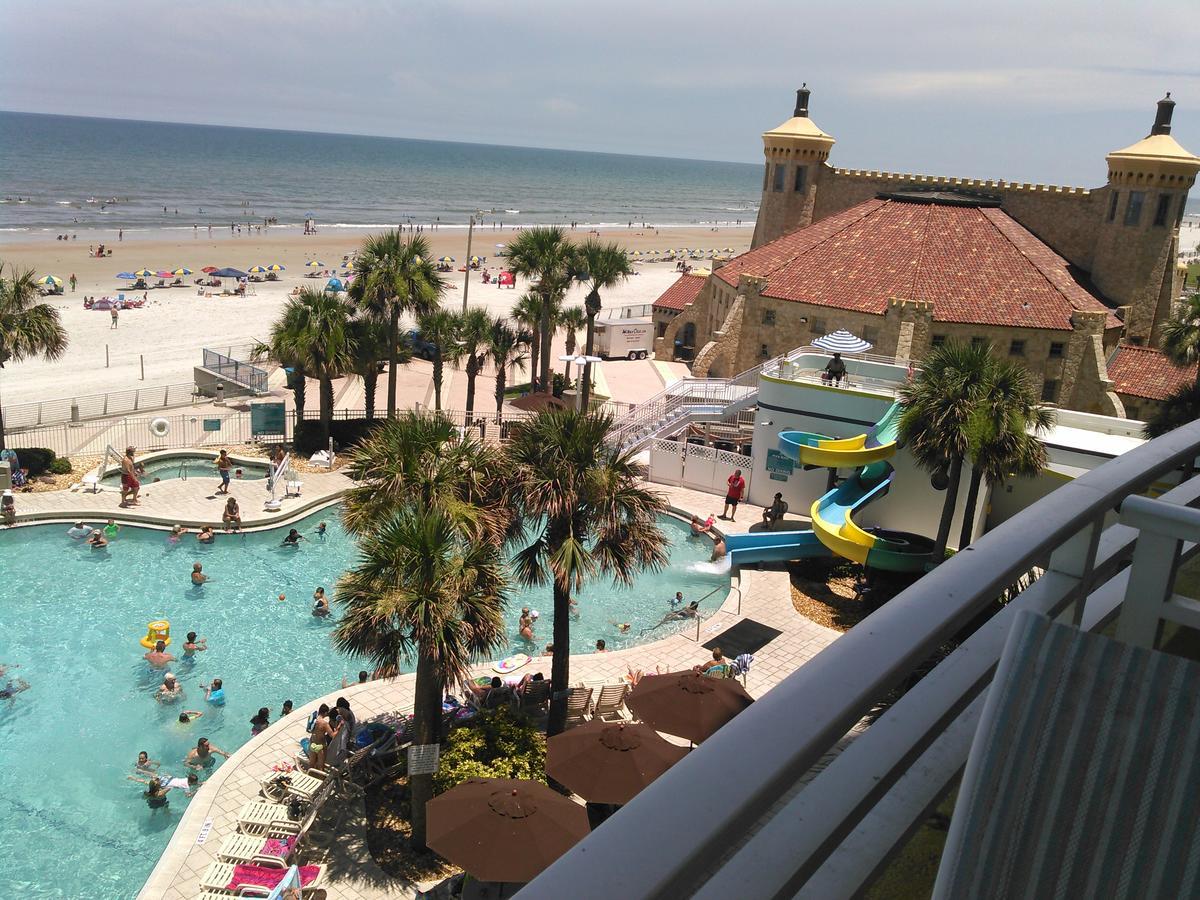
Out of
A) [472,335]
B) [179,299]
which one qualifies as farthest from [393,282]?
[179,299]

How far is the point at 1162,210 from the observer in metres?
36.2

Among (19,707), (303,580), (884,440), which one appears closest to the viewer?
(19,707)

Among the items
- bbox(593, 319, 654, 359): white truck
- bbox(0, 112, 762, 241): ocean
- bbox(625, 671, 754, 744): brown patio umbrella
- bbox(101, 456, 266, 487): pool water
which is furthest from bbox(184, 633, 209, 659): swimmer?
bbox(0, 112, 762, 241): ocean

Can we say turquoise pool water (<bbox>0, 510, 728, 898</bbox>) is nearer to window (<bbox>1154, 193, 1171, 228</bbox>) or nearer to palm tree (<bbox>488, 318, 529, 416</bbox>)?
palm tree (<bbox>488, 318, 529, 416</bbox>)

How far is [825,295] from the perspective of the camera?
35688 mm

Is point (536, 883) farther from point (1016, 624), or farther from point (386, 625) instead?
point (386, 625)

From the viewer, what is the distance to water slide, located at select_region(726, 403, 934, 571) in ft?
75.6

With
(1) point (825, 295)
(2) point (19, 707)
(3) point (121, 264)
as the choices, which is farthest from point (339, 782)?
(3) point (121, 264)

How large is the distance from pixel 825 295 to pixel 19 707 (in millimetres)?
28335

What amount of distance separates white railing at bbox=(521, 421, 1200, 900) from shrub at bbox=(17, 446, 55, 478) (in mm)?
29917

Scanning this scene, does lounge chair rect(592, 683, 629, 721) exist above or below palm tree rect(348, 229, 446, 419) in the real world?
below

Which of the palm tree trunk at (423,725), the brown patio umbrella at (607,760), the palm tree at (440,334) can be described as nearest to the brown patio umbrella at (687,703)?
the brown patio umbrella at (607,760)

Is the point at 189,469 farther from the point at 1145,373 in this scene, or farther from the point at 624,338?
the point at 1145,373

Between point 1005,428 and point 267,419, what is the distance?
23.2 m
